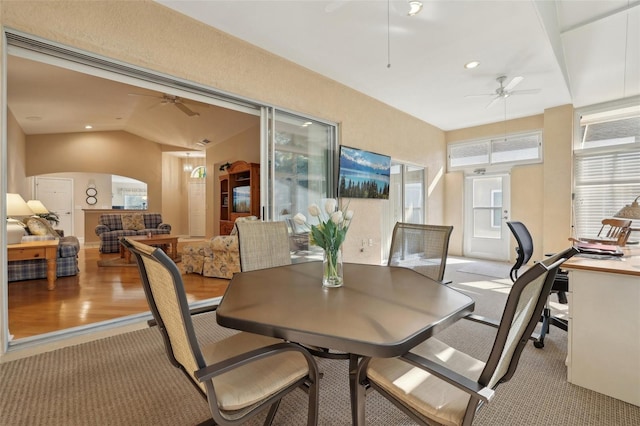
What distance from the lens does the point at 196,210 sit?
34.0ft

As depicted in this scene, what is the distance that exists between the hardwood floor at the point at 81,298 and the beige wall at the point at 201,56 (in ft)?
7.69

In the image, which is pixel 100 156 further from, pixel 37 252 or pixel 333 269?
pixel 333 269

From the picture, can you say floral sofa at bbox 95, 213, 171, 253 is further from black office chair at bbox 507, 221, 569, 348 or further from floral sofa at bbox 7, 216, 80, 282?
black office chair at bbox 507, 221, 569, 348

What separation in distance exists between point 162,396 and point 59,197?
31.3 feet

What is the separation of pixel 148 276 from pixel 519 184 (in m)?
6.69

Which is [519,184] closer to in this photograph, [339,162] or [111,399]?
[339,162]

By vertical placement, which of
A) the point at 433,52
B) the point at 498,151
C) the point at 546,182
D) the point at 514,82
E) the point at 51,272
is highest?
the point at 433,52

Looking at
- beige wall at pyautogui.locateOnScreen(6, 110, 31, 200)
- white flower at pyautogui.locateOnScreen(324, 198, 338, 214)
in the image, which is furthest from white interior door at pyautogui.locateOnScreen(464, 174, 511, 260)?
beige wall at pyautogui.locateOnScreen(6, 110, 31, 200)

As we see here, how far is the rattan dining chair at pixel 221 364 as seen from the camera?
0.94 m

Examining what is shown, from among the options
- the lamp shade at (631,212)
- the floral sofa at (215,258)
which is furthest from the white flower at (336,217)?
the floral sofa at (215,258)

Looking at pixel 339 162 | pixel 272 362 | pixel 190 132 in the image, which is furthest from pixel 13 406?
pixel 190 132

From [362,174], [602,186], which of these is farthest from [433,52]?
[602,186]

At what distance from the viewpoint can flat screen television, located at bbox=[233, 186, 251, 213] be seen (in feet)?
22.0

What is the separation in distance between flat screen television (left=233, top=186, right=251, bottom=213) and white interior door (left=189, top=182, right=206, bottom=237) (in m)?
3.66
